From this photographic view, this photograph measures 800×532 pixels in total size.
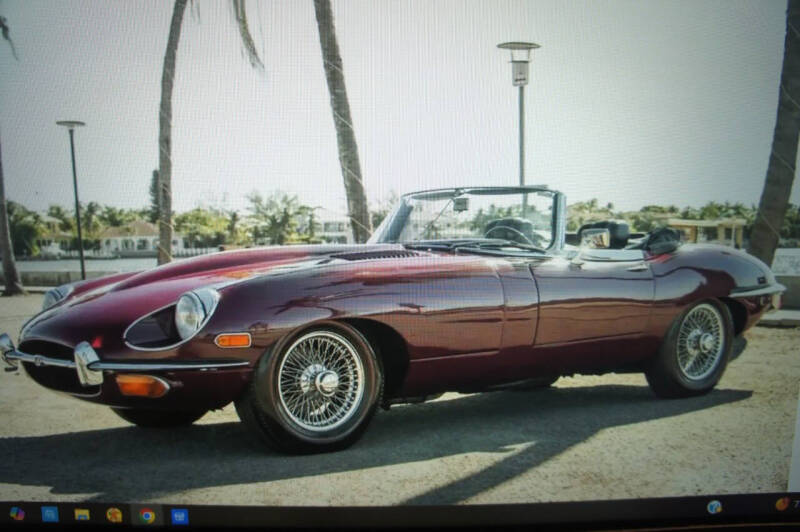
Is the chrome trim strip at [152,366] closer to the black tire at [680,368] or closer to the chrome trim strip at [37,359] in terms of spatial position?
the chrome trim strip at [37,359]

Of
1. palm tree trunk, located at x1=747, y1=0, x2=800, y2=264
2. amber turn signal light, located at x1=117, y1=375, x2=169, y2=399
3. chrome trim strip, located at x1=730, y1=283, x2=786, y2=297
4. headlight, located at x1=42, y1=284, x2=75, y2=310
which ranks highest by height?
palm tree trunk, located at x1=747, y1=0, x2=800, y2=264

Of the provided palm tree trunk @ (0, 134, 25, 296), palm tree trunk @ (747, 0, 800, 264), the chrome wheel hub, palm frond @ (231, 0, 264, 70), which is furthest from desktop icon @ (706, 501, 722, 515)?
palm tree trunk @ (0, 134, 25, 296)

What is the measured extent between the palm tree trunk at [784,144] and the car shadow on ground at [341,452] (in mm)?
803

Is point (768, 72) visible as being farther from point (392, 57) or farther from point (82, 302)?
point (82, 302)

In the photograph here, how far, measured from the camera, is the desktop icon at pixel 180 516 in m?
2.37

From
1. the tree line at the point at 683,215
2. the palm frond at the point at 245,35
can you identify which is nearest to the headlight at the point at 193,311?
the palm frond at the point at 245,35

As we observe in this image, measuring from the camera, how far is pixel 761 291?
3.36 metres

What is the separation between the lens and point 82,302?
2809mm

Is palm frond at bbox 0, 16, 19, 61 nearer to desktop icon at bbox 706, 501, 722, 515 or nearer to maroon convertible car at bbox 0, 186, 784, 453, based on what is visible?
maroon convertible car at bbox 0, 186, 784, 453

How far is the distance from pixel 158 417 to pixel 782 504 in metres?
2.44

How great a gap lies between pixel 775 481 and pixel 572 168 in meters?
1.49

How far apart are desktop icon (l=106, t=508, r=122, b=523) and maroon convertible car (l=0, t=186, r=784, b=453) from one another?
1.12 feet

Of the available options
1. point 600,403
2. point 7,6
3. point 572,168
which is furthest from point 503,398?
point 7,6

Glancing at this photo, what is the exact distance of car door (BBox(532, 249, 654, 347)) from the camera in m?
3.16
